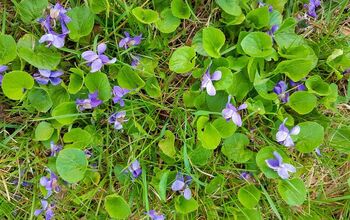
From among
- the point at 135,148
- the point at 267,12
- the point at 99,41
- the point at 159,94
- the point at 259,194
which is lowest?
the point at 259,194

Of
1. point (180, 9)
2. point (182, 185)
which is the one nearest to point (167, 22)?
point (180, 9)

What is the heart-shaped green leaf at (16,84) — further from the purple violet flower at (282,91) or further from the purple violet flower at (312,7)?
the purple violet flower at (312,7)

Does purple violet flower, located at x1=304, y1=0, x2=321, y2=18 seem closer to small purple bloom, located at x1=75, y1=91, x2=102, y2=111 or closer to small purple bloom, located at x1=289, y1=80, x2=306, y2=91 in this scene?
small purple bloom, located at x1=289, y1=80, x2=306, y2=91

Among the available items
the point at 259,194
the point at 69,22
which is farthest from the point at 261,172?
the point at 69,22

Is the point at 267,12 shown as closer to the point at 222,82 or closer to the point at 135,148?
the point at 222,82

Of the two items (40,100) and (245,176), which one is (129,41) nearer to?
(40,100)

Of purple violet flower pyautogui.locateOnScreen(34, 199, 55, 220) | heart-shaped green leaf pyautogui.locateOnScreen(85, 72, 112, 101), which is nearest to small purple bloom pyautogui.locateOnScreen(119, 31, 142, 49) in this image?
heart-shaped green leaf pyautogui.locateOnScreen(85, 72, 112, 101)
